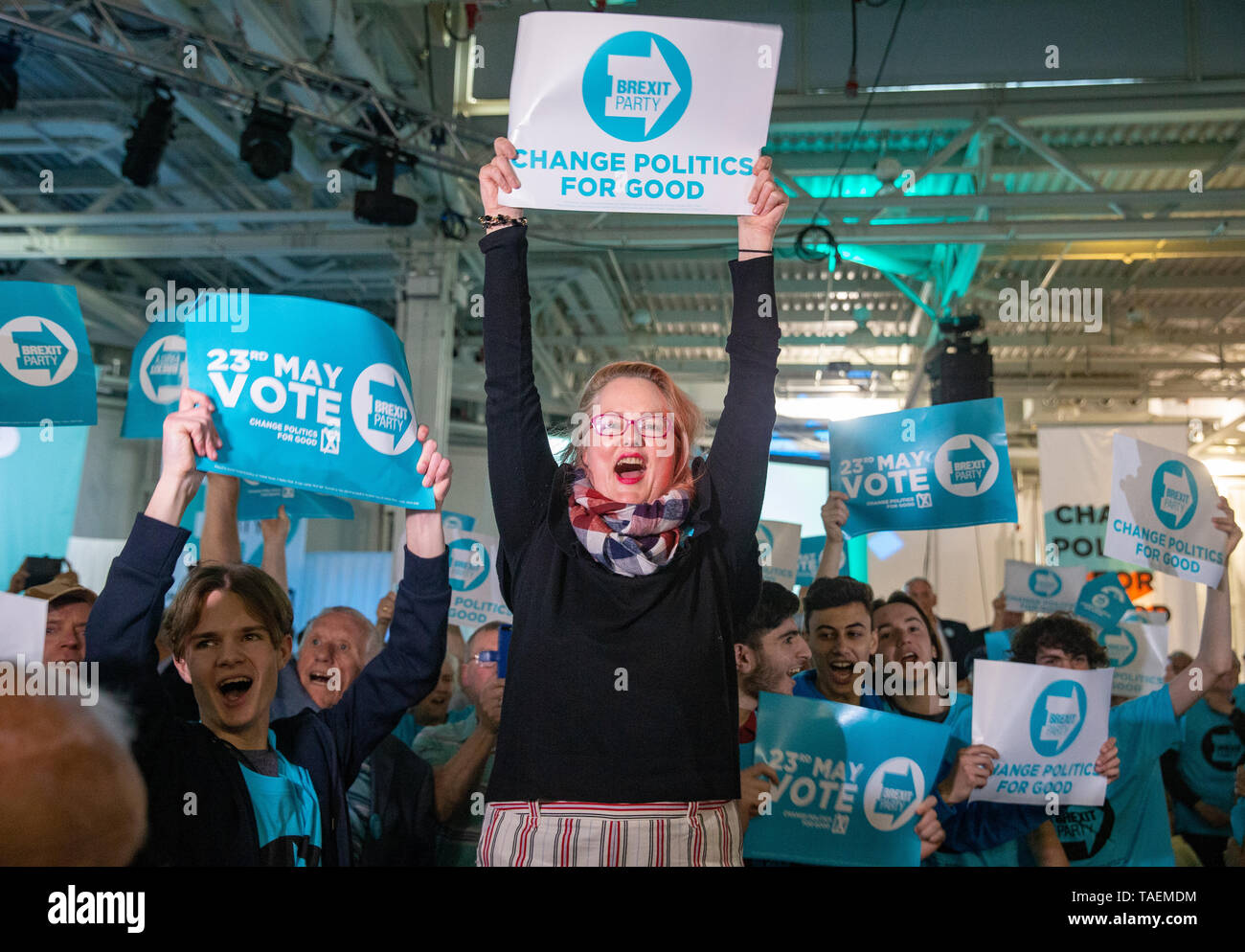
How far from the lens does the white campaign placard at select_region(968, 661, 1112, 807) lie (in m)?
2.82

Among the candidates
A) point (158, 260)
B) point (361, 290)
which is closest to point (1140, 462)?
point (361, 290)

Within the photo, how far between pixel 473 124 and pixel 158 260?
554cm

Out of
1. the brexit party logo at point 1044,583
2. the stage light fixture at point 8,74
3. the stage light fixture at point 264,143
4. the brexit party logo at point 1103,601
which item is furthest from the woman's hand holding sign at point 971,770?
the stage light fixture at point 8,74

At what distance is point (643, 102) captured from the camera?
2.07m

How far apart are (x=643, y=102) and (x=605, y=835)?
1.38 metres

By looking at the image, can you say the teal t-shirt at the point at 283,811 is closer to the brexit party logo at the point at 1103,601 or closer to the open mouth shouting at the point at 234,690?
the open mouth shouting at the point at 234,690

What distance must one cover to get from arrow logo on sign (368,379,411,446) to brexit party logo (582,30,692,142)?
792 mm

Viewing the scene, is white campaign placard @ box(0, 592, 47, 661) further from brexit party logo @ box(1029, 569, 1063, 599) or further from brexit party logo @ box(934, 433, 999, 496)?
brexit party logo @ box(1029, 569, 1063, 599)

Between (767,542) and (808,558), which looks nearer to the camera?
(767,542)

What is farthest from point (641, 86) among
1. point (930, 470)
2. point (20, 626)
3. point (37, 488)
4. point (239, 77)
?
point (239, 77)

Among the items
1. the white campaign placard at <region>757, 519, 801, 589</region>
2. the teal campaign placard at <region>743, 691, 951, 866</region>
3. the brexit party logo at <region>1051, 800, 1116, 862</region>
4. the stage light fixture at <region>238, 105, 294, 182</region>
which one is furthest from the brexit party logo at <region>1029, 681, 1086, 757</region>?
the stage light fixture at <region>238, 105, 294, 182</region>

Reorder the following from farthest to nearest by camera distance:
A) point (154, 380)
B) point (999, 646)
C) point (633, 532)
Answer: point (999, 646), point (154, 380), point (633, 532)

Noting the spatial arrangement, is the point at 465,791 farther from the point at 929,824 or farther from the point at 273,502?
the point at 273,502

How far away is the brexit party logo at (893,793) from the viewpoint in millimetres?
2600
